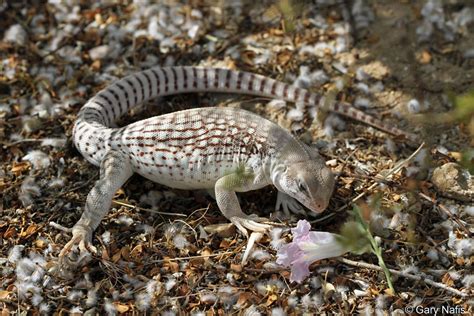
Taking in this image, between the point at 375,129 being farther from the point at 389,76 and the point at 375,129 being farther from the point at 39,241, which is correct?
the point at 39,241

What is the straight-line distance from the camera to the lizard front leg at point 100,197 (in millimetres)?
4637

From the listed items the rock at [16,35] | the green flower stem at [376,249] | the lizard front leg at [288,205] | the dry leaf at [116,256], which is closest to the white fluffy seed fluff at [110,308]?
the dry leaf at [116,256]

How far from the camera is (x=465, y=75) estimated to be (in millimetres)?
5824

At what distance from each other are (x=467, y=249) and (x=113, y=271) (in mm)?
2515

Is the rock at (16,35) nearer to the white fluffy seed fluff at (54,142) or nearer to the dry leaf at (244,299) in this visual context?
the white fluffy seed fluff at (54,142)

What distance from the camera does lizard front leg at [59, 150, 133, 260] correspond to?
15.2 ft

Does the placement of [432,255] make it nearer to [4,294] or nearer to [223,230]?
[223,230]

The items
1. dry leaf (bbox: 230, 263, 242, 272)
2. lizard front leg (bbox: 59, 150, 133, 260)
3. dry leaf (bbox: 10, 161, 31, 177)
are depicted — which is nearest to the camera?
dry leaf (bbox: 230, 263, 242, 272)

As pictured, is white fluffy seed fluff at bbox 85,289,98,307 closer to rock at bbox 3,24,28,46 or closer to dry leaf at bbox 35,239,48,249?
dry leaf at bbox 35,239,48,249

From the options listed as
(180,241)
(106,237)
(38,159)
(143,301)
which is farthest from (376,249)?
(38,159)

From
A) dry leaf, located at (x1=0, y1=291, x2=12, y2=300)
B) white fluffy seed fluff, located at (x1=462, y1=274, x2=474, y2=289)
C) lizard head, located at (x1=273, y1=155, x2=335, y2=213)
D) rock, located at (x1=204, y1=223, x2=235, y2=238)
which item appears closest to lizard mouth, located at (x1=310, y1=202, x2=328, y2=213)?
lizard head, located at (x1=273, y1=155, x2=335, y2=213)

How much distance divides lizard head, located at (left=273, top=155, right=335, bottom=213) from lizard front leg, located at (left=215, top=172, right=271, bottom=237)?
0.96 feet

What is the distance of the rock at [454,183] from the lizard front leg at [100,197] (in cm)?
241

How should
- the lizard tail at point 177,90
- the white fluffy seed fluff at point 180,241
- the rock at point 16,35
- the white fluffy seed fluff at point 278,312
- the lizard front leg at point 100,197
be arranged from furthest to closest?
the rock at point 16,35
the lizard tail at point 177,90
the white fluffy seed fluff at point 180,241
the lizard front leg at point 100,197
the white fluffy seed fluff at point 278,312
